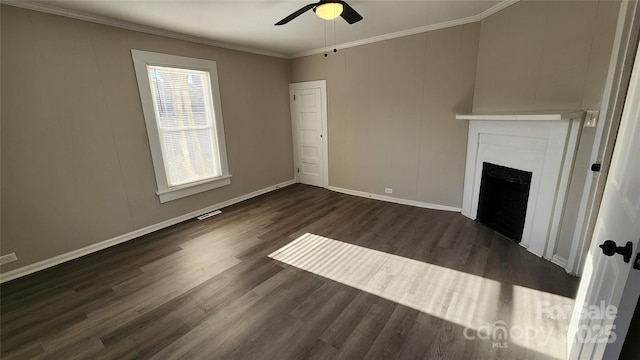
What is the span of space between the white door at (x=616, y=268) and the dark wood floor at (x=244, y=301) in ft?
1.95

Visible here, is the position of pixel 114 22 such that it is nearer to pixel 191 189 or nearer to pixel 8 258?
pixel 191 189

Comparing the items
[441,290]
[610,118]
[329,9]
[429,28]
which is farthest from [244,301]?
[429,28]

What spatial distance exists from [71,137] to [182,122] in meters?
1.22

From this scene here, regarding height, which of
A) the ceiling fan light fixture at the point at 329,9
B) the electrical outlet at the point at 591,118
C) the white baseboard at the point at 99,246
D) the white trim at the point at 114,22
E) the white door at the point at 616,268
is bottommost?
the white baseboard at the point at 99,246

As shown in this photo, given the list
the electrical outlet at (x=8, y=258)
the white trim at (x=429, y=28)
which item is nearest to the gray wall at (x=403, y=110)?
the white trim at (x=429, y=28)

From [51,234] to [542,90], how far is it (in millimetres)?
5375

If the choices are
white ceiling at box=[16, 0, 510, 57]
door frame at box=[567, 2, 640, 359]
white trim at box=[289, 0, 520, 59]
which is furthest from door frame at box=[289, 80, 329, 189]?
door frame at box=[567, 2, 640, 359]

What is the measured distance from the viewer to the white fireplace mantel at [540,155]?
2312 millimetres

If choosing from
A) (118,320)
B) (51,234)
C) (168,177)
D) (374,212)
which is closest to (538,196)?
(374,212)

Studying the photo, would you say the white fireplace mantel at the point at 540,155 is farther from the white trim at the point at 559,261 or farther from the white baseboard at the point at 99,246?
the white baseboard at the point at 99,246

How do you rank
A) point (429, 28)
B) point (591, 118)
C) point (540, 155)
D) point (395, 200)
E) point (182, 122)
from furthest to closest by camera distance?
1. point (395, 200)
2. point (182, 122)
3. point (429, 28)
4. point (540, 155)
5. point (591, 118)

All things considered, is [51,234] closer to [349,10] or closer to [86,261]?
[86,261]

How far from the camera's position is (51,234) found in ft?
8.87

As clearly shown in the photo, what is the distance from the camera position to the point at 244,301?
2.14 meters
